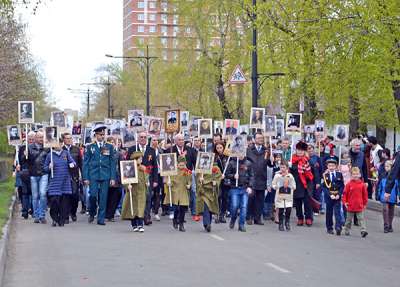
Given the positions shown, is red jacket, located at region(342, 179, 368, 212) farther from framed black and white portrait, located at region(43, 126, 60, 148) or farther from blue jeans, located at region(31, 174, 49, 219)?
blue jeans, located at region(31, 174, 49, 219)

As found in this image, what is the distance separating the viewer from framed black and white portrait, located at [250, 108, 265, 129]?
22812mm

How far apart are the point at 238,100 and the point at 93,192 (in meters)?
27.0

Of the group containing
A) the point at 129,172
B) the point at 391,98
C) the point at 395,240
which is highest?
the point at 391,98

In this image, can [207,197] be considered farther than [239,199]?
No

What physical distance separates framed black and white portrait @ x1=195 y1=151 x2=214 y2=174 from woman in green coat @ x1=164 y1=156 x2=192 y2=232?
405 millimetres

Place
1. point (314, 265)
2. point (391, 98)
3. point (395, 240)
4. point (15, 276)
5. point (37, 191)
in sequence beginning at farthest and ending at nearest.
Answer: point (391, 98)
point (37, 191)
point (395, 240)
point (314, 265)
point (15, 276)

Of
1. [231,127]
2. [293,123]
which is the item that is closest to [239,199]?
[231,127]

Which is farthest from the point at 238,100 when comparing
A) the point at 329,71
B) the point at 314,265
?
the point at 314,265

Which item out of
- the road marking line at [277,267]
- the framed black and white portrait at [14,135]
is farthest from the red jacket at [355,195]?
the framed black and white portrait at [14,135]

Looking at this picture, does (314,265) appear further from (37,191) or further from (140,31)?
(140,31)

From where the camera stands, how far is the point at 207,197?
56.0ft

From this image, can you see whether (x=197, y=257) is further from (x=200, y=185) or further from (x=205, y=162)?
(x=205, y=162)

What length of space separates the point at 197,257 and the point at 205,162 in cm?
421

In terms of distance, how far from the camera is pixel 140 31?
497ft
